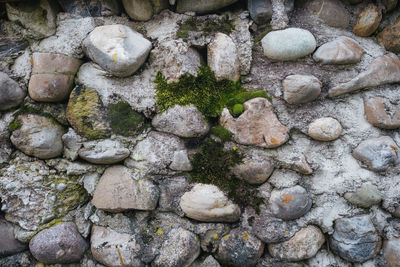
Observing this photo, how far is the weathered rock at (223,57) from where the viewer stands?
5.94ft

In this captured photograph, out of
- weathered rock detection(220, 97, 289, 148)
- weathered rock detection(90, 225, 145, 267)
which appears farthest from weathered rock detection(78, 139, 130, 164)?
weathered rock detection(220, 97, 289, 148)

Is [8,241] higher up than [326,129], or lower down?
lower down

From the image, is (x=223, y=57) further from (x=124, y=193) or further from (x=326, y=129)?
(x=124, y=193)

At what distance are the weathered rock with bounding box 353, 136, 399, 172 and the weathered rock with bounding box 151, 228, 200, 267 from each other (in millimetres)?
1166

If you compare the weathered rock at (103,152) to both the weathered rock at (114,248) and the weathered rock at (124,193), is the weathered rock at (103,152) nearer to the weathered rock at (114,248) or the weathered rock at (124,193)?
the weathered rock at (124,193)

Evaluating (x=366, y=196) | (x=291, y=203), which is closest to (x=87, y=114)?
(x=291, y=203)

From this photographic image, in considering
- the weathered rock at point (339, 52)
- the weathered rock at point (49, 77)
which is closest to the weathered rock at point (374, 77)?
the weathered rock at point (339, 52)

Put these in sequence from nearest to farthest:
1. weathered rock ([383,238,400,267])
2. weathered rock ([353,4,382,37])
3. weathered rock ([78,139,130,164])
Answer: weathered rock ([383,238,400,267]) → weathered rock ([78,139,130,164]) → weathered rock ([353,4,382,37])

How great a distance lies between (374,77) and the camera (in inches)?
69.7

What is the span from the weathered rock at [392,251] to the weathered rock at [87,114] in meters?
1.89

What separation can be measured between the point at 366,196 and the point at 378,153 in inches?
10.7

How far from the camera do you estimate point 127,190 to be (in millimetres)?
1745

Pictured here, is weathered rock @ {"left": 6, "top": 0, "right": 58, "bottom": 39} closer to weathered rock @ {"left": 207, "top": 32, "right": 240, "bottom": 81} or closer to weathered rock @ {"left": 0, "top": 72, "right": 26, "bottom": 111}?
weathered rock @ {"left": 0, "top": 72, "right": 26, "bottom": 111}

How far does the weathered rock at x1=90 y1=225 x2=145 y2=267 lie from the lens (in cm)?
170
